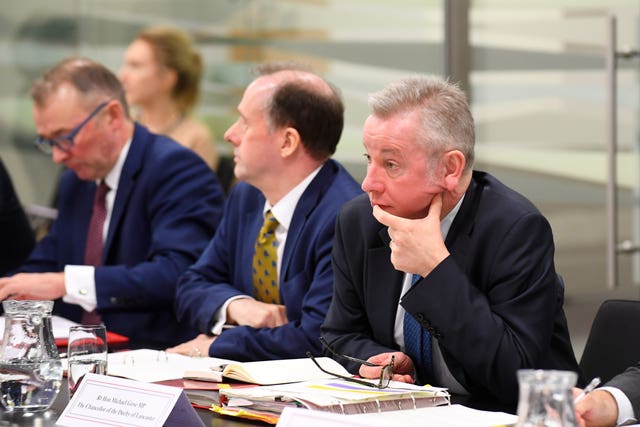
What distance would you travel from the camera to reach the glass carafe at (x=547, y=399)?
1317 millimetres

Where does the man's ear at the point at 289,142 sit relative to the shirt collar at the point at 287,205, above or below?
above

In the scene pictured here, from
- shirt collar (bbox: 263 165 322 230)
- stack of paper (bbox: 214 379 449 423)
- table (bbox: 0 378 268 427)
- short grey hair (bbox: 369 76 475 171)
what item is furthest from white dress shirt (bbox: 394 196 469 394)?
shirt collar (bbox: 263 165 322 230)

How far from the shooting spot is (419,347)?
8.07 ft

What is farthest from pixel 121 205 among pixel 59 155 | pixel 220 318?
pixel 220 318

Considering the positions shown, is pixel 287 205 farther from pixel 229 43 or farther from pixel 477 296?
pixel 229 43

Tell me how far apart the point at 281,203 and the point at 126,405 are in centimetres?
135

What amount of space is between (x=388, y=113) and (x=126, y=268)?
1.61 meters

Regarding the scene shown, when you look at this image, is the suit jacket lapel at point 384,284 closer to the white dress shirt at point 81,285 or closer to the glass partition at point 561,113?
the white dress shirt at point 81,285

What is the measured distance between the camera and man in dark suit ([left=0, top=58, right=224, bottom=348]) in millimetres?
3787

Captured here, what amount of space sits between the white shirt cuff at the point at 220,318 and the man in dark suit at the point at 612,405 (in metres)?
1.42

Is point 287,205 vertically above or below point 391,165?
below

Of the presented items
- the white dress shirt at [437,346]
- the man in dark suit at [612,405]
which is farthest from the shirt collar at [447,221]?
the man in dark suit at [612,405]

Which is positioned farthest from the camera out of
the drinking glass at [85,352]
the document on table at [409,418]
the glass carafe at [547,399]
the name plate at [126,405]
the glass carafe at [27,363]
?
the drinking glass at [85,352]

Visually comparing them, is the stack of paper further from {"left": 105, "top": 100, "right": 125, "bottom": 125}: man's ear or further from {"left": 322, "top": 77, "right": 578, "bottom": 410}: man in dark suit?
{"left": 105, "top": 100, "right": 125, "bottom": 125}: man's ear
